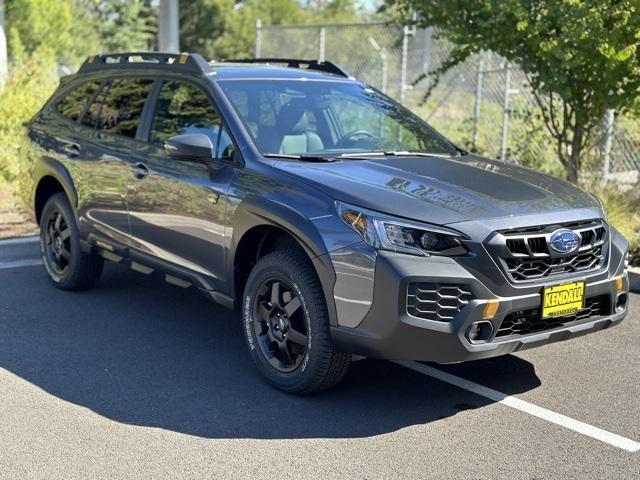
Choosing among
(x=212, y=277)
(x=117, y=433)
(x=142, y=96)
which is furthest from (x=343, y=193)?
(x=142, y=96)

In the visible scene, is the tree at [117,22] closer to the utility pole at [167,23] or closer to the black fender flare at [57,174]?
the utility pole at [167,23]

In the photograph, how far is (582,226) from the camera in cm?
486

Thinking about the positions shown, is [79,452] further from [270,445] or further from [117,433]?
[270,445]

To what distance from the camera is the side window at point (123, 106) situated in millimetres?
6355

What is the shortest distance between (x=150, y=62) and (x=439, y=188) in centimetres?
267

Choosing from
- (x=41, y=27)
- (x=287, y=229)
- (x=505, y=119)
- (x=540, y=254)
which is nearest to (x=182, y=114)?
(x=287, y=229)

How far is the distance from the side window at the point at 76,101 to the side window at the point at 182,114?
110 cm

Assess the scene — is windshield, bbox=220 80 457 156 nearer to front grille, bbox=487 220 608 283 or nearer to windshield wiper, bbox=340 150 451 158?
windshield wiper, bbox=340 150 451 158

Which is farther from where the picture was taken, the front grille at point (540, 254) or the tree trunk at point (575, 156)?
the tree trunk at point (575, 156)

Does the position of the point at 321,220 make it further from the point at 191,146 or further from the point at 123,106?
the point at 123,106

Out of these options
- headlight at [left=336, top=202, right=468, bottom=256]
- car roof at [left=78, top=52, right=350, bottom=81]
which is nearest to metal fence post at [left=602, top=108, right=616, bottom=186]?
car roof at [left=78, top=52, right=350, bottom=81]

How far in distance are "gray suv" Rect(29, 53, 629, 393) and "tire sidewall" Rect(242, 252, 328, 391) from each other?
1 centimetres

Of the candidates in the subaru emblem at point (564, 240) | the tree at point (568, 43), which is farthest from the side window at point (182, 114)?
the tree at point (568, 43)

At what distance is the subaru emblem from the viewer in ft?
15.2
